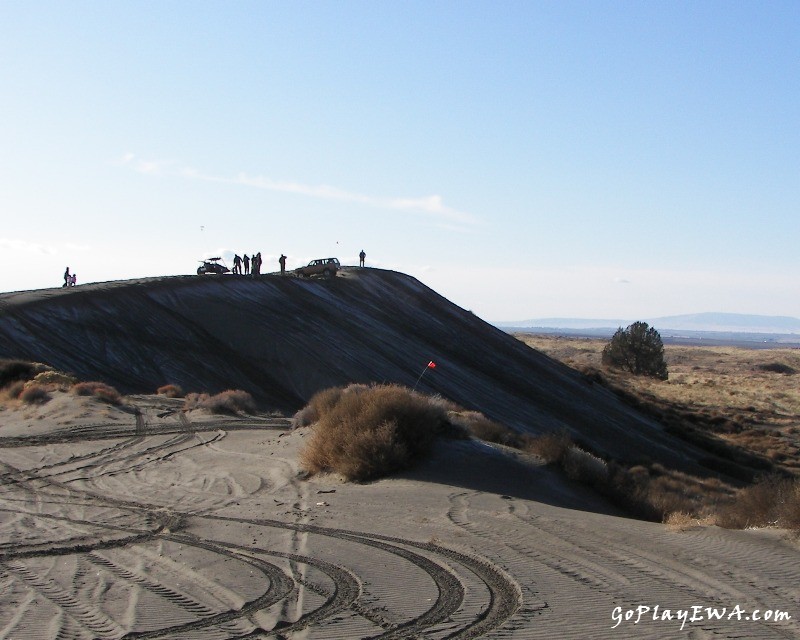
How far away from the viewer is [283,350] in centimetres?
3772

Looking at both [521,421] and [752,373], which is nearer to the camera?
[521,421]

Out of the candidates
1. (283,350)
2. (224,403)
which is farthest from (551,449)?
(283,350)

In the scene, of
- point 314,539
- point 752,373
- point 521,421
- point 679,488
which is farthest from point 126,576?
point 752,373

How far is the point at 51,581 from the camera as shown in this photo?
8.22m

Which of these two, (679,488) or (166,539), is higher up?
(166,539)

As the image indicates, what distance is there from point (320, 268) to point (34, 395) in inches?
1256

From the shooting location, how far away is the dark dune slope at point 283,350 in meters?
33.5

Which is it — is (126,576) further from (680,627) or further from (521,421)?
(521,421)

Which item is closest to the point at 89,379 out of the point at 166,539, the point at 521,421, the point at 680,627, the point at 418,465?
the point at 521,421

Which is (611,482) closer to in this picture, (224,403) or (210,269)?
(224,403)

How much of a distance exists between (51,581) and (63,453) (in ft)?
33.2

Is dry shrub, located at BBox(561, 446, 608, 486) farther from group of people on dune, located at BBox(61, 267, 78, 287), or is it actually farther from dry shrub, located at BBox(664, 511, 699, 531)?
group of people on dune, located at BBox(61, 267, 78, 287)

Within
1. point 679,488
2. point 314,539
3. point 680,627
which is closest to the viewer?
point 680,627

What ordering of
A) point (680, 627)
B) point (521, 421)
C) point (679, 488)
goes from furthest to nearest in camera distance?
point (521, 421) < point (679, 488) < point (680, 627)
